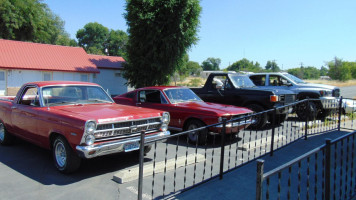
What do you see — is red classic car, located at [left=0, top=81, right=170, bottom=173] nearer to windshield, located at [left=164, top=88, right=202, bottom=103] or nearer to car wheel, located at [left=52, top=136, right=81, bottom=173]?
car wheel, located at [left=52, top=136, right=81, bottom=173]

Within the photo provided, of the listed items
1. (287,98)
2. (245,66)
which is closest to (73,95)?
(287,98)

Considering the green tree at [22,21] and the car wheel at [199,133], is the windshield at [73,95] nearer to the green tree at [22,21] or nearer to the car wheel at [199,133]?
the car wheel at [199,133]

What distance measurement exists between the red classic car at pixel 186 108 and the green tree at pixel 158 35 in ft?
40.4

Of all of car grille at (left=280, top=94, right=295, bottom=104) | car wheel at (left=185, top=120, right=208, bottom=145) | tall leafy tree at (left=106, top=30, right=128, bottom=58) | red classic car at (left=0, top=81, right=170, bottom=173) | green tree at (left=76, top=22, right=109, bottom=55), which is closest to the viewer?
red classic car at (left=0, top=81, right=170, bottom=173)

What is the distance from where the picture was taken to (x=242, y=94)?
9.59 metres

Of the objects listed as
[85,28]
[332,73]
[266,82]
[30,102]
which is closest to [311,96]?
[266,82]

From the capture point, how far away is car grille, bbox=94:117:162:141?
4.75m

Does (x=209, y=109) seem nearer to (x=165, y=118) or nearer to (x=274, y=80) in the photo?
(x=165, y=118)

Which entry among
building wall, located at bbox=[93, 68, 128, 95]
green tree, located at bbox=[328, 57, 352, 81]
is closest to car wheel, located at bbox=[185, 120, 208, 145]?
building wall, located at bbox=[93, 68, 128, 95]

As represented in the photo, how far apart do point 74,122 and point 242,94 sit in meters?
6.43

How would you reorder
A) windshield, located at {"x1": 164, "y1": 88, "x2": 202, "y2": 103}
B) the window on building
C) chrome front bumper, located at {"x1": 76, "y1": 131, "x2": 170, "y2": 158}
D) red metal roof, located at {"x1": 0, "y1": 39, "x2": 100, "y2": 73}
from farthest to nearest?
the window on building → red metal roof, located at {"x1": 0, "y1": 39, "x2": 100, "y2": 73} → windshield, located at {"x1": 164, "y1": 88, "x2": 202, "y2": 103} → chrome front bumper, located at {"x1": 76, "y1": 131, "x2": 170, "y2": 158}

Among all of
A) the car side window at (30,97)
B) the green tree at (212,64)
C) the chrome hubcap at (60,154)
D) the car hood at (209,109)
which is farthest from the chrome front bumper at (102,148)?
the green tree at (212,64)

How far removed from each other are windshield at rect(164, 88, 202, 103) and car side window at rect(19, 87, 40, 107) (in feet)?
11.8

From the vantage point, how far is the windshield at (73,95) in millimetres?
5828
